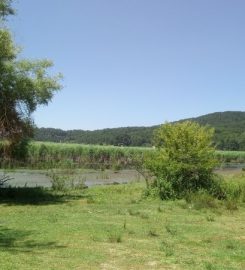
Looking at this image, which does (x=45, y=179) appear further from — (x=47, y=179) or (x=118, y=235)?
(x=118, y=235)

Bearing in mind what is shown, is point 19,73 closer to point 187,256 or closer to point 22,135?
point 22,135

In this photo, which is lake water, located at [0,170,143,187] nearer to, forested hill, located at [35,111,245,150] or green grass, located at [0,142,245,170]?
green grass, located at [0,142,245,170]

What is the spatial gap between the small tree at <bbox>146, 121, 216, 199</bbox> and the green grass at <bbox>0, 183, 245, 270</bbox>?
207 centimetres

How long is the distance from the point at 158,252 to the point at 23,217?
21.4ft

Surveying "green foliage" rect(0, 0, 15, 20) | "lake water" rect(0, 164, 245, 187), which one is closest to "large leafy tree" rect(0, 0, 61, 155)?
"green foliage" rect(0, 0, 15, 20)

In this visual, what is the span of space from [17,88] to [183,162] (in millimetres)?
8312

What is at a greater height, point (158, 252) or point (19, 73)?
point (19, 73)

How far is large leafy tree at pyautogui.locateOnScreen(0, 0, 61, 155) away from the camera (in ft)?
69.5

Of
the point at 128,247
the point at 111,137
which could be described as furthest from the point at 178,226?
Answer: the point at 111,137

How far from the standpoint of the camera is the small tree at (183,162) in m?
23.4

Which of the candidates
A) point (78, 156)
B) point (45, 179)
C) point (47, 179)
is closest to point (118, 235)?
point (47, 179)

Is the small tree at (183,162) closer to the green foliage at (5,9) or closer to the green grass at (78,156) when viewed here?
the green foliage at (5,9)

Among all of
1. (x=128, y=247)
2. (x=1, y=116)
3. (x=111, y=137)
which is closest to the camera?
(x=128, y=247)

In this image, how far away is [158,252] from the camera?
36.5 feet
